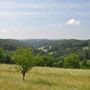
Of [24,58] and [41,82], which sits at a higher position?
[24,58]

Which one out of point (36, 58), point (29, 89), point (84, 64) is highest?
point (36, 58)

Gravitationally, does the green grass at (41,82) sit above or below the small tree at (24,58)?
below

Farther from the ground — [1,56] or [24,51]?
[24,51]

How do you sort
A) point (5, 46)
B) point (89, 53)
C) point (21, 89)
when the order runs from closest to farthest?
point (21, 89) < point (89, 53) < point (5, 46)

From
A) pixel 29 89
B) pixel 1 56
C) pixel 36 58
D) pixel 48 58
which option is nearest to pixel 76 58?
pixel 48 58

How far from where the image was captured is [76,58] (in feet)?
203

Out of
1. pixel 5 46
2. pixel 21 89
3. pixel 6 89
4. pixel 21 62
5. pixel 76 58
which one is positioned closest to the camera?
pixel 6 89

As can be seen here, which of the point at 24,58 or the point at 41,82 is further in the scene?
the point at 41,82

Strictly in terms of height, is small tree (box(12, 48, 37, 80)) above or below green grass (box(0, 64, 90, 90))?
above

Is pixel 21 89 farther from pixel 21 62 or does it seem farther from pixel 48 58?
pixel 48 58

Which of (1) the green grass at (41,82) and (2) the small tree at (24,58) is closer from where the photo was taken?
(1) the green grass at (41,82)

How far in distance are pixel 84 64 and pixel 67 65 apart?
11.8 meters

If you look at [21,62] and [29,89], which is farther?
[21,62]

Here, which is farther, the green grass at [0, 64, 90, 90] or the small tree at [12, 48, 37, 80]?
the small tree at [12, 48, 37, 80]
